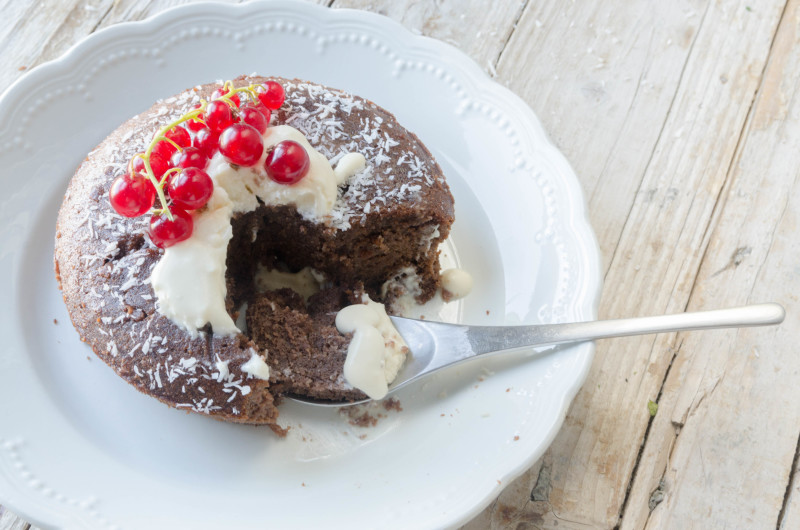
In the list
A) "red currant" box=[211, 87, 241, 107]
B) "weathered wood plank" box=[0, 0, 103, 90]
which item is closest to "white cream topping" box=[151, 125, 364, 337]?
"red currant" box=[211, 87, 241, 107]

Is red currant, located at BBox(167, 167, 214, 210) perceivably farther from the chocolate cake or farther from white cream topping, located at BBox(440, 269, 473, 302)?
white cream topping, located at BBox(440, 269, 473, 302)

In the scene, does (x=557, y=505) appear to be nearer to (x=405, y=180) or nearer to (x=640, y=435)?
(x=640, y=435)

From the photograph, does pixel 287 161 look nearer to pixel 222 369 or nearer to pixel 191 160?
pixel 191 160

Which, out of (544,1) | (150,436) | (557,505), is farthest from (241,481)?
(544,1)

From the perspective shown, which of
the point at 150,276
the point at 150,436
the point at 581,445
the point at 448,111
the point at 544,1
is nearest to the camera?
the point at 150,276

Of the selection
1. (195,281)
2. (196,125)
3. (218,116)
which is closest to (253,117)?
(218,116)
